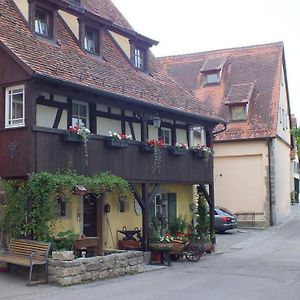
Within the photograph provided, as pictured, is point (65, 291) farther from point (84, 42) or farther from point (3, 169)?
point (84, 42)

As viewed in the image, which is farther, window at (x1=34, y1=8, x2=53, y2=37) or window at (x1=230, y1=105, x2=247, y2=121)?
window at (x1=230, y1=105, x2=247, y2=121)

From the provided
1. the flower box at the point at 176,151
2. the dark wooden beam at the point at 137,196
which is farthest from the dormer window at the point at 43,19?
the flower box at the point at 176,151

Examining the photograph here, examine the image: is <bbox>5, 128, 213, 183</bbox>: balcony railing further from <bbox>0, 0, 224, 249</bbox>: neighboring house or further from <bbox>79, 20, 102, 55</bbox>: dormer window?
<bbox>79, 20, 102, 55</bbox>: dormer window

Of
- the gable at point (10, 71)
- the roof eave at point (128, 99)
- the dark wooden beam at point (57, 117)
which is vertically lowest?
the dark wooden beam at point (57, 117)

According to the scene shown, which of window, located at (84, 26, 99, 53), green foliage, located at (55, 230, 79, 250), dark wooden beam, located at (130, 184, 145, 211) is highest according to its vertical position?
window, located at (84, 26, 99, 53)

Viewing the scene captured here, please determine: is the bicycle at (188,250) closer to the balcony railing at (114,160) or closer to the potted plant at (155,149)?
the balcony railing at (114,160)

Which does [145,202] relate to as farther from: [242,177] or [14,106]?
[242,177]

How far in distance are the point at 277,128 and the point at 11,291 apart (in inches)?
912

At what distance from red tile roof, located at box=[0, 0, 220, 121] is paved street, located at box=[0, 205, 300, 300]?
5.32m

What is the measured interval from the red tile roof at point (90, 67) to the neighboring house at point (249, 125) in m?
9.52

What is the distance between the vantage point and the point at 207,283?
14.5 m

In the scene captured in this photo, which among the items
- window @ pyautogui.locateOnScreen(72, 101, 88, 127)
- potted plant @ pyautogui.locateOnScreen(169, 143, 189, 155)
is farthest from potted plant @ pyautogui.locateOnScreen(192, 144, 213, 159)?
window @ pyautogui.locateOnScreen(72, 101, 88, 127)

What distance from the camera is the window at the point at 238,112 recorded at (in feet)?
111

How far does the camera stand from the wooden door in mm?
18812
